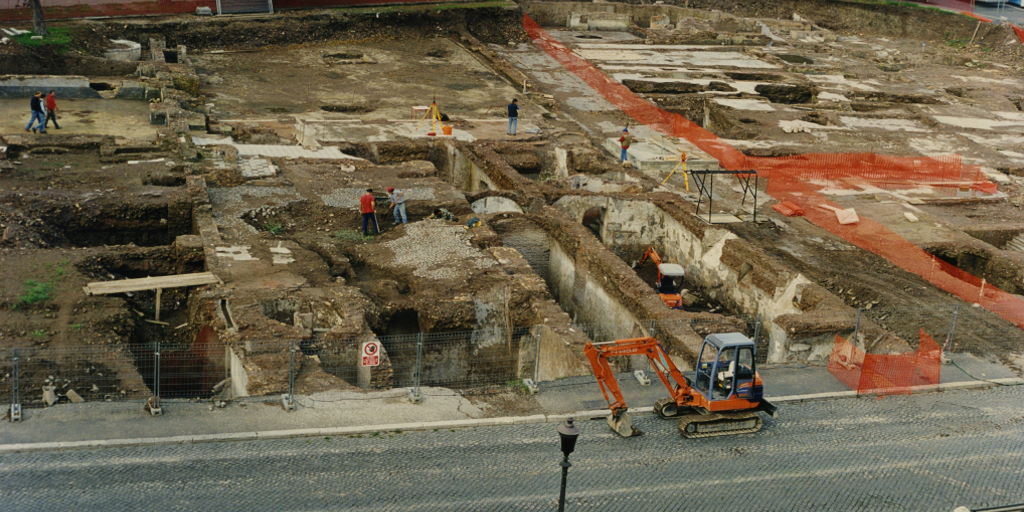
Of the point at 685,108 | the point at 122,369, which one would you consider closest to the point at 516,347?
the point at 122,369

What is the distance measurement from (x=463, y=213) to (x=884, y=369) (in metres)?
12.4

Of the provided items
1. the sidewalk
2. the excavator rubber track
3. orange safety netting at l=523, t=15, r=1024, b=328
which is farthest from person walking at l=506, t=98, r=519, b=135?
the excavator rubber track

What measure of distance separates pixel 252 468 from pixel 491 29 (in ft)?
137

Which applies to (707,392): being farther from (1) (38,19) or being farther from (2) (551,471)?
(1) (38,19)

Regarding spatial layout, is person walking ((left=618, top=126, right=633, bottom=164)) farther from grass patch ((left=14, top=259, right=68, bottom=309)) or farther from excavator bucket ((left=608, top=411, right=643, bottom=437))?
excavator bucket ((left=608, top=411, right=643, bottom=437))

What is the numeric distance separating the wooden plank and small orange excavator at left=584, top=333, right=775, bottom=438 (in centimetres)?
907

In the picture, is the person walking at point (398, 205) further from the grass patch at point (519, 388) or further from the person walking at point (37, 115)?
the person walking at point (37, 115)

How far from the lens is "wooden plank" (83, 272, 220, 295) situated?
21578 mm

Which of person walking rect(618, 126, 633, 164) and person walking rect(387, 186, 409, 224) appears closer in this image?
person walking rect(387, 186, 409, 224)

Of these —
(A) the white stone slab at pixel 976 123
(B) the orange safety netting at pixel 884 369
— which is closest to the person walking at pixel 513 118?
(B) the orange safety netting at pixel 884 369

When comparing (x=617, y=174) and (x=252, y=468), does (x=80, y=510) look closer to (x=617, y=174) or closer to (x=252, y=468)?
(x=252, y=468)

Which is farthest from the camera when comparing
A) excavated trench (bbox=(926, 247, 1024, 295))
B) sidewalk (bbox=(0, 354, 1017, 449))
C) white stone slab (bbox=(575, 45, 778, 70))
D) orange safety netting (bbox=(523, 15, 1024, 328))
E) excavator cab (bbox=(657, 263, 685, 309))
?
white stone slab (bbox=(575, 45, 778, 70))

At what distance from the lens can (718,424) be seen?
17297 mm

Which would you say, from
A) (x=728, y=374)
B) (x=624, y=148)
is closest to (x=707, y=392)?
(x=728, y=374)
